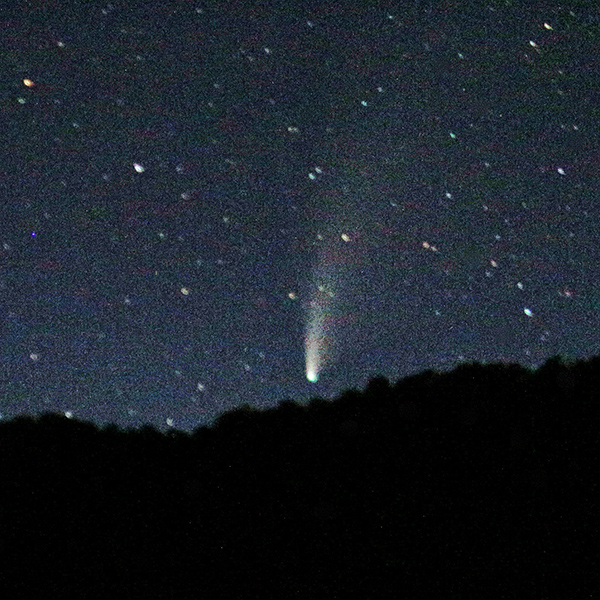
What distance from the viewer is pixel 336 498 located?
12.3 metres

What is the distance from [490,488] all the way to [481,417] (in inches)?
65.6

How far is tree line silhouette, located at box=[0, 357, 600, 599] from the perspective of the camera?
10305mm

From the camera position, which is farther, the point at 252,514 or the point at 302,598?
the point at 252,514

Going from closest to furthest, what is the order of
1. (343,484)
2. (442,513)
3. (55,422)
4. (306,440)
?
(442,513) < (343,484) < (306,440) < (55,422)

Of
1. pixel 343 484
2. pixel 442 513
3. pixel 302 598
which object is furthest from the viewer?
pixel 343 484

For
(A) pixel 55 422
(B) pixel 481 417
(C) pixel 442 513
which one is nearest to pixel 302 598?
(C) pixel 442 513

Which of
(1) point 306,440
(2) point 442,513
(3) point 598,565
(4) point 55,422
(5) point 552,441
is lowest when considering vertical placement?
(3) point 598,565

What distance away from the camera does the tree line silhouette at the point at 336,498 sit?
406 inches

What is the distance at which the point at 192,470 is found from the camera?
14.1m

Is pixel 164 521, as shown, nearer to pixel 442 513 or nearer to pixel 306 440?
pixel 306 440

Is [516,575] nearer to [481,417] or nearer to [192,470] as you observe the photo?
[481,417]

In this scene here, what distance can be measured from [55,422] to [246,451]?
12.7ft

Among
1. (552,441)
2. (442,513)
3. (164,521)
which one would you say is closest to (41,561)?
(164,521)

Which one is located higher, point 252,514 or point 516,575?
point 252,514
